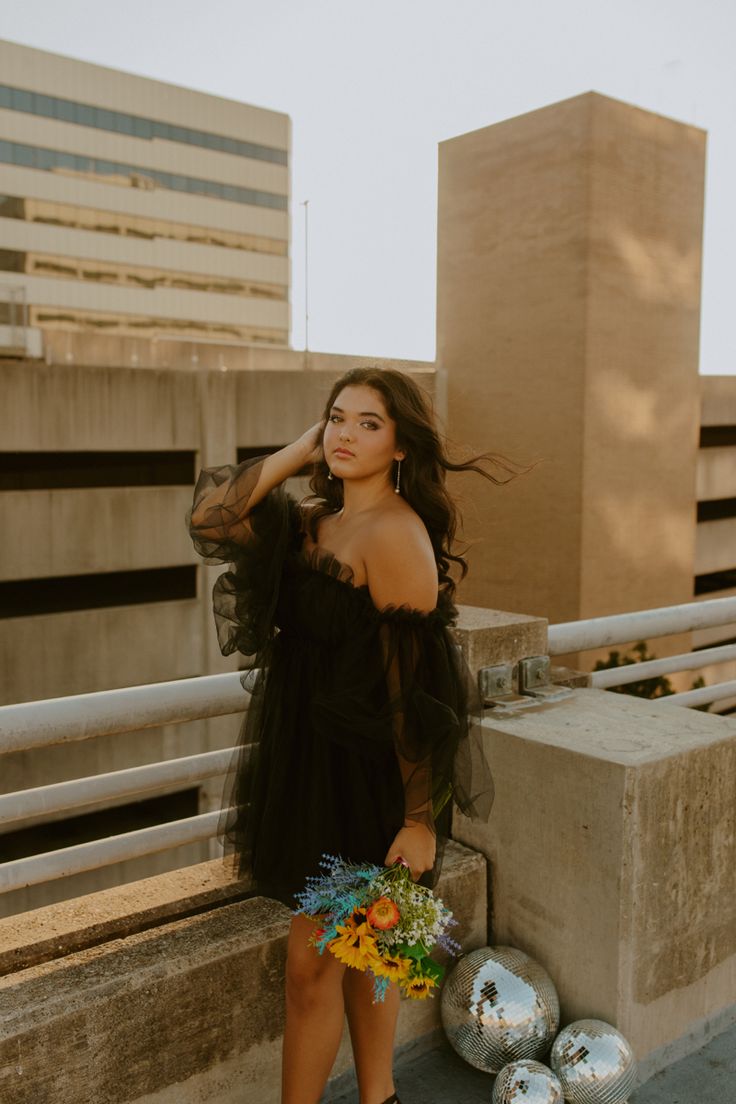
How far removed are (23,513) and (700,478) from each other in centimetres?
2009

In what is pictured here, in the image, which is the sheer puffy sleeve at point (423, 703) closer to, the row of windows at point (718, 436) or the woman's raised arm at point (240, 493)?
the woman's raised arm at point (240, 493)

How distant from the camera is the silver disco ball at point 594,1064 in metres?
2.18

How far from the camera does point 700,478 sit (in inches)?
1132

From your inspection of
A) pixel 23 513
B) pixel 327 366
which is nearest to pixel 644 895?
pixel 23 513

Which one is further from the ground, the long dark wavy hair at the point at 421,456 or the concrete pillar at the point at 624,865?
the long dark wavy hair at the point at 421,456

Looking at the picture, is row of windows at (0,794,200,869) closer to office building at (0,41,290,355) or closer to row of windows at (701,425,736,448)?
row of windows at (701,425,736,448)

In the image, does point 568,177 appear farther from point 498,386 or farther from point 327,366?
point 327,366

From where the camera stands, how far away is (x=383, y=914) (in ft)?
5.78

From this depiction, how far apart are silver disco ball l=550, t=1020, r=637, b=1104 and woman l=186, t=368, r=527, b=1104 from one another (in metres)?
0.45

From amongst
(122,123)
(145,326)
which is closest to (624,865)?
(145,326)

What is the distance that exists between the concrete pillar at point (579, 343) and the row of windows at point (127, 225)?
26504 millimetres

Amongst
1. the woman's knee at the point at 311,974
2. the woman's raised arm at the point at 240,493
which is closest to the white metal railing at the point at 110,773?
the woman's raised arm at the point at 240,493

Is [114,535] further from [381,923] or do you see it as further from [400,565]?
[381,923]

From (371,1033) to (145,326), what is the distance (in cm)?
5121
